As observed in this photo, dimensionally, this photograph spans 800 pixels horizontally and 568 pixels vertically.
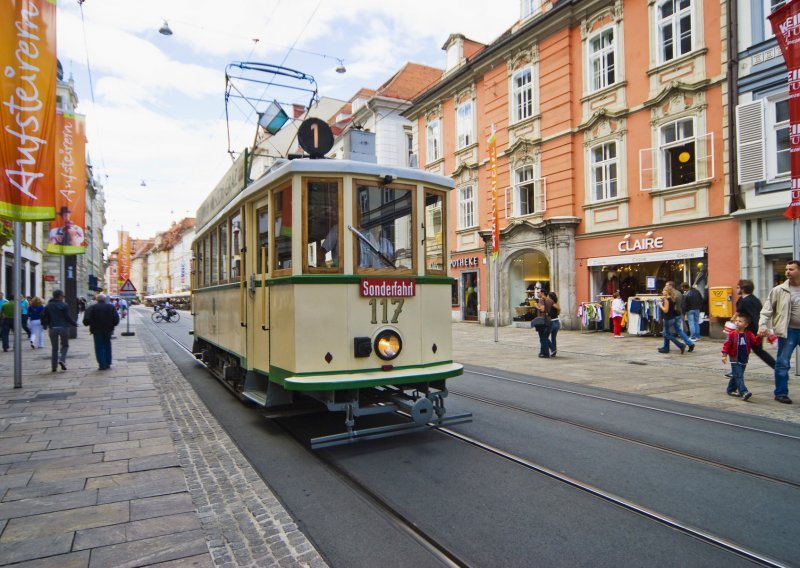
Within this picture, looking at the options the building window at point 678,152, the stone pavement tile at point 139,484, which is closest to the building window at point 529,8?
the building window at point 678,152

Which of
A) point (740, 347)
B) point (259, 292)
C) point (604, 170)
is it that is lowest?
point (740, 347)

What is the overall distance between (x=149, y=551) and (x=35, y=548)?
2.29 ft

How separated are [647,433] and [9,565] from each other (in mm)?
5636

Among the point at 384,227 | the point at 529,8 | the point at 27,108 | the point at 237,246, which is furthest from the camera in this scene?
the point at 529,8

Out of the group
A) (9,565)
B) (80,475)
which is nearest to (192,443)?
(80,475)

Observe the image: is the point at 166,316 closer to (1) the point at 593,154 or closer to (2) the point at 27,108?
(1) the point at 593,154

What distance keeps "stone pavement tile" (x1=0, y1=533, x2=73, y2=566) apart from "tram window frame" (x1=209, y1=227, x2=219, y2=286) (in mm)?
5459

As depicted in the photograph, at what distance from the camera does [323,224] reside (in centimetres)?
533

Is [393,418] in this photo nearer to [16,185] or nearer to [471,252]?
[16,185]

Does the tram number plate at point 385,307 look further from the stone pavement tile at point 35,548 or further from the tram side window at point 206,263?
the tram side window at point 206,263

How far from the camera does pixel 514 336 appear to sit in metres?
19.1

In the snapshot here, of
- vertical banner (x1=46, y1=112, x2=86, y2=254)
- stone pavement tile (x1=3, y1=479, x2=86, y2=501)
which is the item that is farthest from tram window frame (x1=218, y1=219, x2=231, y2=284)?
vertical banner (x1=46, y1=112, x2=86, y2=254)

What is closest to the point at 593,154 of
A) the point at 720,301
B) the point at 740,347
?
the point at 720,301

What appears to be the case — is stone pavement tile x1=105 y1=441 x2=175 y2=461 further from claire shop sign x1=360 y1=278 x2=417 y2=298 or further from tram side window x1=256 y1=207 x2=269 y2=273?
claire shop sign x1=360 y1=278 x2=417 y2=298
